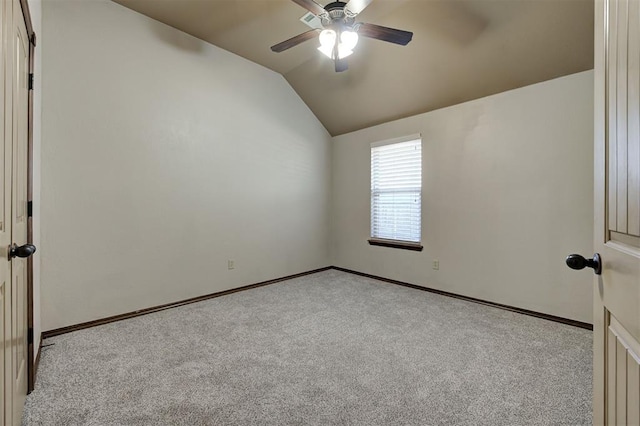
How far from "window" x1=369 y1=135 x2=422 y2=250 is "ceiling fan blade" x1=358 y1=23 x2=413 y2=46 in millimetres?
1743

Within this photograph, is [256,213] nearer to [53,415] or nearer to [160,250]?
[160,250]

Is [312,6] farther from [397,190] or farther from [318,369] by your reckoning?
[397,190]

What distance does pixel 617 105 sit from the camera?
73cm

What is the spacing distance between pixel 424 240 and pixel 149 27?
3880mm

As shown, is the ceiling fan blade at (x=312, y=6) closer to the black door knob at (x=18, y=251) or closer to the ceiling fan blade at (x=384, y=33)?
the ceiling fan blade at (x=384, y=33)

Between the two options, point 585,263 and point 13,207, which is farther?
point 13,207

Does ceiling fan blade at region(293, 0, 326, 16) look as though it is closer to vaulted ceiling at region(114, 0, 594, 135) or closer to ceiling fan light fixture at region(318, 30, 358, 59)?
ceiling fan light fixture at region(318, 30, 358, 59)

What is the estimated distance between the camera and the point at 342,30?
225cm

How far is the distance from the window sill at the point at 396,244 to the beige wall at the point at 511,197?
0.08 meters

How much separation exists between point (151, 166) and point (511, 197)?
3.72 meters

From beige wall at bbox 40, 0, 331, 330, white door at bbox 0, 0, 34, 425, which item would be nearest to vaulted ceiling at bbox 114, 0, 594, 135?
beige wall at bbox 40, 0, 331, 330

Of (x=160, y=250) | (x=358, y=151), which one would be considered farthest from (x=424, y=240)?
(x=160, y=250)

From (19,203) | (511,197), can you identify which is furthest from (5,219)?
(511,197)

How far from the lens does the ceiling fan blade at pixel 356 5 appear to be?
6.56 ft
